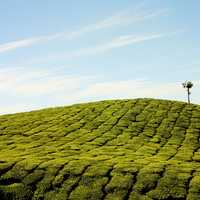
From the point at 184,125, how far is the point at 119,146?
8.94 meters

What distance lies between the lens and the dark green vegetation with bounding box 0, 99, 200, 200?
726 inches

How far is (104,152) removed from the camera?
24.4m

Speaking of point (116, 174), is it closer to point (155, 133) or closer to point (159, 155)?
point (159, 155)

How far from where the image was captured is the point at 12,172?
64.8ft

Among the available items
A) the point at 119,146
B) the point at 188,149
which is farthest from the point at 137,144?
the point at 188,149

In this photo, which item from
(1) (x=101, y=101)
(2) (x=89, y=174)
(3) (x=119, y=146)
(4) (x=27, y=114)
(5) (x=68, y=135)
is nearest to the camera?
(2) (x=89, y=174)

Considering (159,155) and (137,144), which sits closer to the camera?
(159,155)

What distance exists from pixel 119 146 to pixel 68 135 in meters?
4.25

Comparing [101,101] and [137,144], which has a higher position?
[101,101]

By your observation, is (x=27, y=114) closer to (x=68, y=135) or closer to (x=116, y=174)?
(x=68, y=135)

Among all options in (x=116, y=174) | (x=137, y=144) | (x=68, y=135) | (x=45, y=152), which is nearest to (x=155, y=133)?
(x=137, y=144)

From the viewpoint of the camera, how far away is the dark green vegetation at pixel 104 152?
18438mm

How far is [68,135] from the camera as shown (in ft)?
96.1

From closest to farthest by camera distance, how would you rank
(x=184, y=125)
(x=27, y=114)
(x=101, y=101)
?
(x=184, y=125) → (x=27, y=114) → (x=101, y=101)
